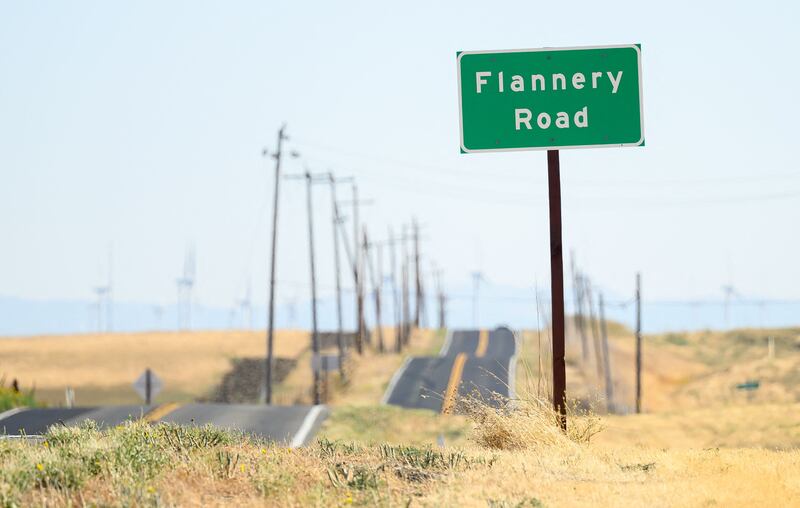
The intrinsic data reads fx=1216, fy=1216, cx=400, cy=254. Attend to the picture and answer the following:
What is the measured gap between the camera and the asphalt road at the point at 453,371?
196ft

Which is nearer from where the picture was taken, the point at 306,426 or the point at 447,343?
the point at 306,426

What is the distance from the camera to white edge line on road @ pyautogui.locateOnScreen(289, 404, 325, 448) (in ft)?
101

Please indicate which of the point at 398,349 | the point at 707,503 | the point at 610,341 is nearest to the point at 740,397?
the point at 398,349

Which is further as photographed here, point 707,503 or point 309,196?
point 309,196

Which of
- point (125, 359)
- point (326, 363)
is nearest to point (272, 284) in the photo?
point (326, 363)

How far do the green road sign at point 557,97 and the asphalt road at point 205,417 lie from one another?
1570 centimetres

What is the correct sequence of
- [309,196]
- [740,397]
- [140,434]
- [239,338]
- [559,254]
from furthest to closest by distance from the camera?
[239,338], [740,397], [309,196], [559,254], [140,434]

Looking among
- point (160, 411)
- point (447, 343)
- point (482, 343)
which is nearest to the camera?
point (160, 411)

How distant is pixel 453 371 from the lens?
71.8m

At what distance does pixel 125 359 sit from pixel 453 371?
3224 cm

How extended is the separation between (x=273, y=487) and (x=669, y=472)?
15.2 feet

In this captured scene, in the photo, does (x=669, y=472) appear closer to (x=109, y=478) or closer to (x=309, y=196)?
(x=109, y=478)

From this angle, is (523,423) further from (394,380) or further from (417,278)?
(417,278)

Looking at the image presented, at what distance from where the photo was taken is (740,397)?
87.9 metres
